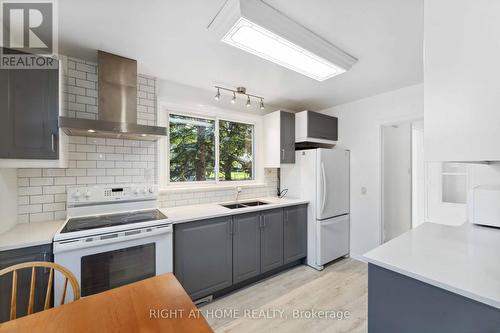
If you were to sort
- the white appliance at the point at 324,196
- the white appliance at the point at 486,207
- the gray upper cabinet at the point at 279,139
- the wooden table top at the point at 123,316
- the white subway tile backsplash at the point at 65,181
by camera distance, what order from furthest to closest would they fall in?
1. the gray upper cabinet at the point at 279,139
2. the white appliance at the point at 324,196
3. the white subway tile backsplash at the point at 65,181
4. the white appliance at the point at 486,207
5. the wooden table top at the point at 123,316

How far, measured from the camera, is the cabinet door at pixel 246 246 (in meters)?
2.28

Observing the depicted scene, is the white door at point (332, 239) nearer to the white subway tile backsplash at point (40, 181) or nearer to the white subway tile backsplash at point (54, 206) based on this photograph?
the white subway tile backsplash at point (54, 206)

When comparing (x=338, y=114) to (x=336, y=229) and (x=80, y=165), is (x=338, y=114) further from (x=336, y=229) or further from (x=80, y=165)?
(x=80, y=165)

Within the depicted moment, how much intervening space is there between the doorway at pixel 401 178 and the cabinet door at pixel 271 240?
1.50 metres

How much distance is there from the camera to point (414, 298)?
99cm

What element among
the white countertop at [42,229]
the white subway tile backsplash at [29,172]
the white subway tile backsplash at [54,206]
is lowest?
the white countertop at [42,229]

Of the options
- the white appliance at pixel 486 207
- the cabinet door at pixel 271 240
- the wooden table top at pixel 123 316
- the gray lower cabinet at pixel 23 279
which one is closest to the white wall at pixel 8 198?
the gray lower cabinet at pixel 23 279

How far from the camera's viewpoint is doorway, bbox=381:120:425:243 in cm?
313

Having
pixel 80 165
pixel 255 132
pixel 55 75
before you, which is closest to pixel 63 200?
pixel 80 165

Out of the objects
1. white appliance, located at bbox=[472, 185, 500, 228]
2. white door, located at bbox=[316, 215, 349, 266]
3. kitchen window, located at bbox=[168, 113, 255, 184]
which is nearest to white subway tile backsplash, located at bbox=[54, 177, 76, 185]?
kitchen window, located at bbox=[168, 113, 255, 184]

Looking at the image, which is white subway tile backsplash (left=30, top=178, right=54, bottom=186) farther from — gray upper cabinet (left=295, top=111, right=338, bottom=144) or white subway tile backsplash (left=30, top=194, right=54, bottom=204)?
gray upper cabinet (left=295, top=111, right=338, bottom=144)

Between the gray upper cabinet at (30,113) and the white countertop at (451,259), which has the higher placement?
the gray upper cabinet at (30,113)

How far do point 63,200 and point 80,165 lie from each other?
13.2 inches

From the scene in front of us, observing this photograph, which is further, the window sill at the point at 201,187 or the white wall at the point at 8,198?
the window sill at the point at 201,187
